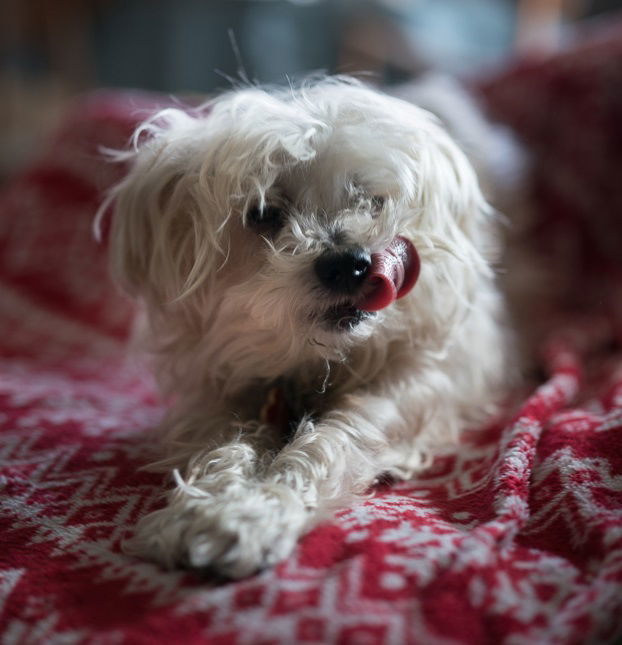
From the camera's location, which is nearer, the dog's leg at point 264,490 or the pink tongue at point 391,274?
the dog's leg at point 264,490

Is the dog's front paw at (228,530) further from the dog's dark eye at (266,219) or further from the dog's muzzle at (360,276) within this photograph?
the dog's dark eye at (266,219)

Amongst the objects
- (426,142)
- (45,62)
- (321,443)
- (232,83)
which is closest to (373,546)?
(321,443)

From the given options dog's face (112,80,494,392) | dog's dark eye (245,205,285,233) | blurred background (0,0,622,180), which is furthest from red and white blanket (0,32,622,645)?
blurred background (0,0,622,180)

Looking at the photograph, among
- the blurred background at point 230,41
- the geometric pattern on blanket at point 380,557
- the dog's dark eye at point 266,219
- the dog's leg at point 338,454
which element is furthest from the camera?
the blurred background at point 230,41

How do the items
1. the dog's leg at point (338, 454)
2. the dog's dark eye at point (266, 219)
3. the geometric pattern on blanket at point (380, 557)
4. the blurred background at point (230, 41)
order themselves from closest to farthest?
1. the geometric pattern on blanket at point (380, 557)
2. the dog's leg at point (338, 454)
3. the dog's dark eye at point (266, 219)
4. the blurred background at point (230, 41)

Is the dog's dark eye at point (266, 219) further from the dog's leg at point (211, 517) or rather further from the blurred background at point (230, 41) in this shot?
the blurred background at point (230, 41)

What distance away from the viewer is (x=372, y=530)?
0.86 metres

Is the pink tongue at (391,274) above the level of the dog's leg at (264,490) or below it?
above

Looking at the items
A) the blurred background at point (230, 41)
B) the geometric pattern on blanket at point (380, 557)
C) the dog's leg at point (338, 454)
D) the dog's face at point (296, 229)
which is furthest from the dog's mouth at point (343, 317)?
the blurred background at point (230, 41)

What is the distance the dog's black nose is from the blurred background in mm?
1406

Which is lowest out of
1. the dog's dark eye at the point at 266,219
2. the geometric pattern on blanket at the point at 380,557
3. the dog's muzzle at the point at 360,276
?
the geometric pattern on blanket at the point at 380,557

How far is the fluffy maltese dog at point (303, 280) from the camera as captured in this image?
0.99 meters

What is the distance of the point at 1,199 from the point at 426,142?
159 centimetres

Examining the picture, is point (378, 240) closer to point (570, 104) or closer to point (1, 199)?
point (570, 104)
